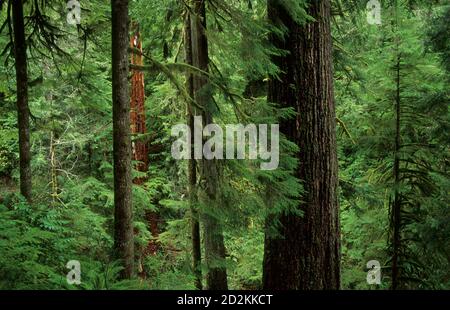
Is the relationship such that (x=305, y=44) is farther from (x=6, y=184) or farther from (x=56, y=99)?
(x=6, y=184)

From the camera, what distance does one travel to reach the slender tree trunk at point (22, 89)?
19.5ft

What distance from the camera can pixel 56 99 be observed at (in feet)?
48.3

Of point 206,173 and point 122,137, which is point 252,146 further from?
point 122,137

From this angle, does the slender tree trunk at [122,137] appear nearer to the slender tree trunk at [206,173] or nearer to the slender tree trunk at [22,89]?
the slender tree trunk at [206,173]

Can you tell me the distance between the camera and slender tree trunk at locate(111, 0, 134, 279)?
4.60 metres

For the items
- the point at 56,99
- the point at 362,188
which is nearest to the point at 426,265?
the point at 362,188

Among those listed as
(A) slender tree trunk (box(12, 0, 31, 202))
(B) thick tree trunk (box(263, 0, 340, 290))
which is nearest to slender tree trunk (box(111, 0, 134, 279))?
(A) slender tree trunk (box(12, 0, 31, 202))

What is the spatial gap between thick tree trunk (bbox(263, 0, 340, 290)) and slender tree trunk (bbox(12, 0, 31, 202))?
345 centimetres

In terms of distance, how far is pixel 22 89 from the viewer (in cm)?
605

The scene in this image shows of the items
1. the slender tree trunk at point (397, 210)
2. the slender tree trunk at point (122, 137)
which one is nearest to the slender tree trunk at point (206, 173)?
the slender tree trunk at point (122, 137)

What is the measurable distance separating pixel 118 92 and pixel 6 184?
13.9 m

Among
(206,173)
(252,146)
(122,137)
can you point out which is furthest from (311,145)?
(122,137)

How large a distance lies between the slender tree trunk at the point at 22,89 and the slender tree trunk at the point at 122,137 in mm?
2129

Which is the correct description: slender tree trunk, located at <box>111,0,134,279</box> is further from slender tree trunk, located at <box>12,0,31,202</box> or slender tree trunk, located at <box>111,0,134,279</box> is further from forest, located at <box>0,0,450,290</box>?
slender tree trunk, located at <box>12,0,31,202</box>
